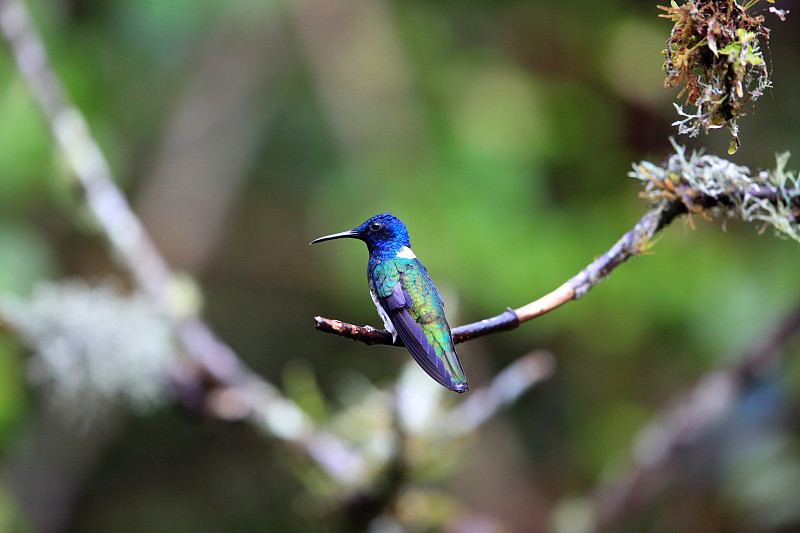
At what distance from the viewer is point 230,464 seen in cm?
516

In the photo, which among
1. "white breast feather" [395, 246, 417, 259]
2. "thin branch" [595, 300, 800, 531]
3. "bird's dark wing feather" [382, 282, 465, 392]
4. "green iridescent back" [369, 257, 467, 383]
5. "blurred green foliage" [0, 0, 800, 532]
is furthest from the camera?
"blurred green foliage" [0, 0, 800, 532]

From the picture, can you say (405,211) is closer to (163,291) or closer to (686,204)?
A: (163,291)

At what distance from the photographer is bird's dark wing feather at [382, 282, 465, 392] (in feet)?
2.28

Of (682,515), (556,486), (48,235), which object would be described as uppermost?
(48,235)

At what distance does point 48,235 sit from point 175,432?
66.1 inches

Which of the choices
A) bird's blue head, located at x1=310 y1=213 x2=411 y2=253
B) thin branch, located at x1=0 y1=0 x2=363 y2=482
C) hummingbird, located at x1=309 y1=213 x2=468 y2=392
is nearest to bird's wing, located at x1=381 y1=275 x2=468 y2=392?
hummingbird, located at x1=309 y1=213 x2=468 y2=392

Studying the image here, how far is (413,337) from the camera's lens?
81 cm

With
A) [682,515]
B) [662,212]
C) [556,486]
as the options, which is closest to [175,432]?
[556,486]

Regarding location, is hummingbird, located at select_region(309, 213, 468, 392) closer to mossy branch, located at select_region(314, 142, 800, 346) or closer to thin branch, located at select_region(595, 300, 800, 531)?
mossy branch, located at select_region(314, 142, 800, 346)

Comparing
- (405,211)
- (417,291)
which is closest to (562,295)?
(417,291)

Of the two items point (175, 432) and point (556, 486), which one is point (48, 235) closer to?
point (175, 432)

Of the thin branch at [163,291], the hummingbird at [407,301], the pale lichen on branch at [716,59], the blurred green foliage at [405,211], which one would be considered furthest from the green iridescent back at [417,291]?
the blurred green foliage at [405,211]

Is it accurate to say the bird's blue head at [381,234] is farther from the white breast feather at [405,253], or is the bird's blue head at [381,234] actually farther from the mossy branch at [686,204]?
the mossy branch at [686,204]

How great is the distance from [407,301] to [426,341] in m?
0.15
